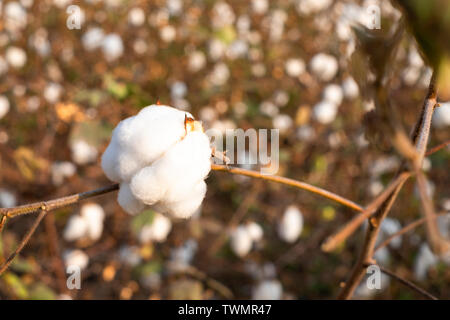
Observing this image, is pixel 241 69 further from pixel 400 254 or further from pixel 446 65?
pixel 446 65

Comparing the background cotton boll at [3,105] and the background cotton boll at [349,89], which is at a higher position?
the background cotton boll at [349,89]

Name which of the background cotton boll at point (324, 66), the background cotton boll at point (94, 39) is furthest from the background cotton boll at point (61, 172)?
the background cotton boll at point (324, 66)

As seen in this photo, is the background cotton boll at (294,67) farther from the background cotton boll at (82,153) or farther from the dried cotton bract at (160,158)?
the dried cotton bract at (160,158)

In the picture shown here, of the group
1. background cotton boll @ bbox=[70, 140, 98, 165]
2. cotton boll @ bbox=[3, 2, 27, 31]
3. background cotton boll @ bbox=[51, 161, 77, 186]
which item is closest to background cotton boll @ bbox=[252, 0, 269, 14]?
cotton boll @ bbox=[3, 2, 27, 31]

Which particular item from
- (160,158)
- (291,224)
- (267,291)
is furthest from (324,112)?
(160,158)

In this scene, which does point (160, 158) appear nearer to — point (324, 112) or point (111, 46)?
point (324, 112)

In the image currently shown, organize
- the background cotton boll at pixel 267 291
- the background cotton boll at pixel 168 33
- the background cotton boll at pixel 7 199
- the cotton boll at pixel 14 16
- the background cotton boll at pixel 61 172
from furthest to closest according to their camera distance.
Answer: the background cotton boll at pixel 168 33, the cotton boll at pixel 14 16, the background cotton boll at pixel 61 172, the background cotton boll at pixel 7 199, the background cotton boll at pixel 267 291

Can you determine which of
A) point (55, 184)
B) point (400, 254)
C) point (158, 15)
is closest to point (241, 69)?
point (158, 15)
